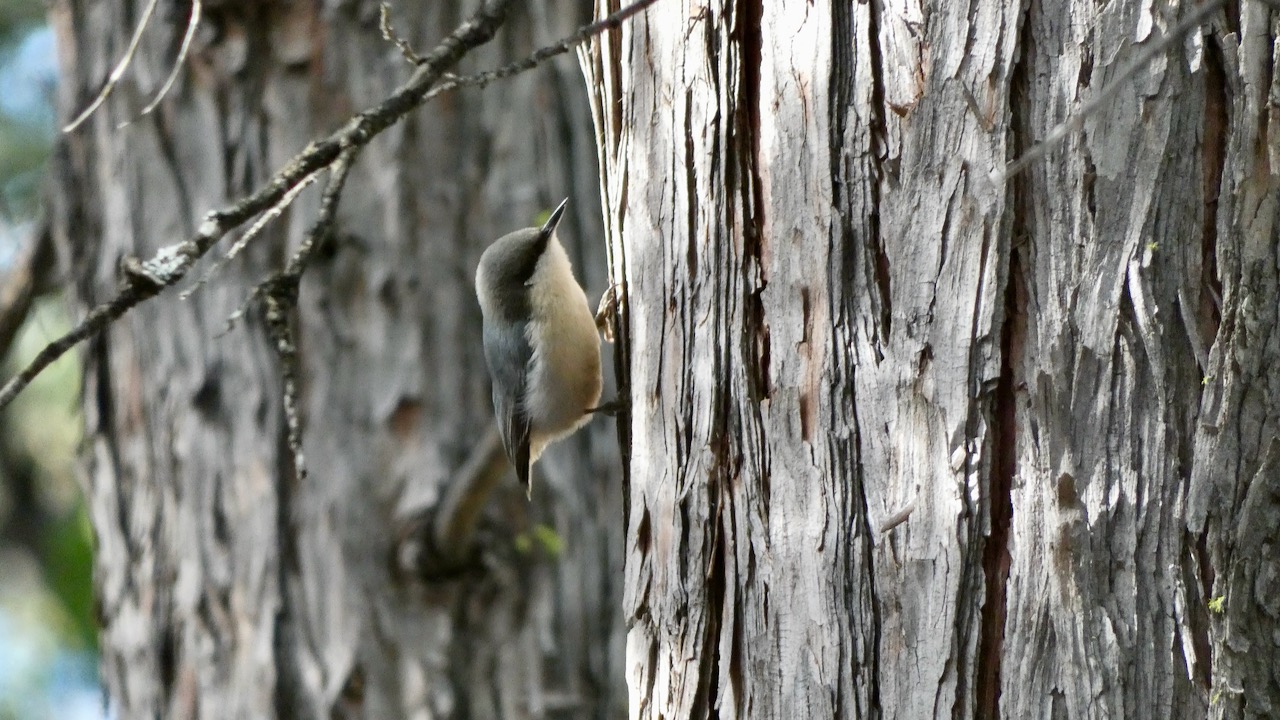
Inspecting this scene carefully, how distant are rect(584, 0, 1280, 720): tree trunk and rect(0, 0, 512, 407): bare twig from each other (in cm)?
35

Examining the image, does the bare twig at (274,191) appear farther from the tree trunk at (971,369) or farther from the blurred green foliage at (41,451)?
the blurred green foliage at (41,451)

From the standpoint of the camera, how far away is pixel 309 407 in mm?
3662

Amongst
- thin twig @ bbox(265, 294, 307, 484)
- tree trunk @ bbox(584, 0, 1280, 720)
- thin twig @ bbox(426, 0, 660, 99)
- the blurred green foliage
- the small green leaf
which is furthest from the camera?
the blurred green foliage

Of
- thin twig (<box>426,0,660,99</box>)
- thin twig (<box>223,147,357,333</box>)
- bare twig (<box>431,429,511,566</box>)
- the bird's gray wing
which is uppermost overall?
thin twig (<box>426,0,660,99</box>)

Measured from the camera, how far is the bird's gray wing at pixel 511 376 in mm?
3562

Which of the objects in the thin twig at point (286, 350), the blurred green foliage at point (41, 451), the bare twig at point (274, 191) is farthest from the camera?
the blurred green foliage at point (41, 451)

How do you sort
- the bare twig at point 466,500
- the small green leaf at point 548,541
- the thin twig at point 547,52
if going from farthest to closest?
the small green leaf at point 548,541
the bare twig at point 466,500
the thin twig at point 547,52

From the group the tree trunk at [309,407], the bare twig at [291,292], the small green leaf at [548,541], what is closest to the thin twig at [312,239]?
the bare twig at [291,292]

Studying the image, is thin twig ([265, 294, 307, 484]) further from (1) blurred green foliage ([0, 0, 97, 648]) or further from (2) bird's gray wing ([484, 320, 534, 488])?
(1) blurred green foliage ([0, 0, 97, 648])

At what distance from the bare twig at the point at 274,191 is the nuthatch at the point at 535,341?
1.74m

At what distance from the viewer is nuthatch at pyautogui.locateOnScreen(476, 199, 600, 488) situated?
353 cm

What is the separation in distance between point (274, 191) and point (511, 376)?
1.97 m

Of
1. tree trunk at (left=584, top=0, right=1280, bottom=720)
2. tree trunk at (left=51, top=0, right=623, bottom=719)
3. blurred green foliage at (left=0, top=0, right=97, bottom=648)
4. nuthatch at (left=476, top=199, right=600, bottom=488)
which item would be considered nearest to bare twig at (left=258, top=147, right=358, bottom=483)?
tree trunk at (left=584, top=0, right=1280, bottom=720)

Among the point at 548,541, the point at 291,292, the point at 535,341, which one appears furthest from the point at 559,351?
the point at 291,292
